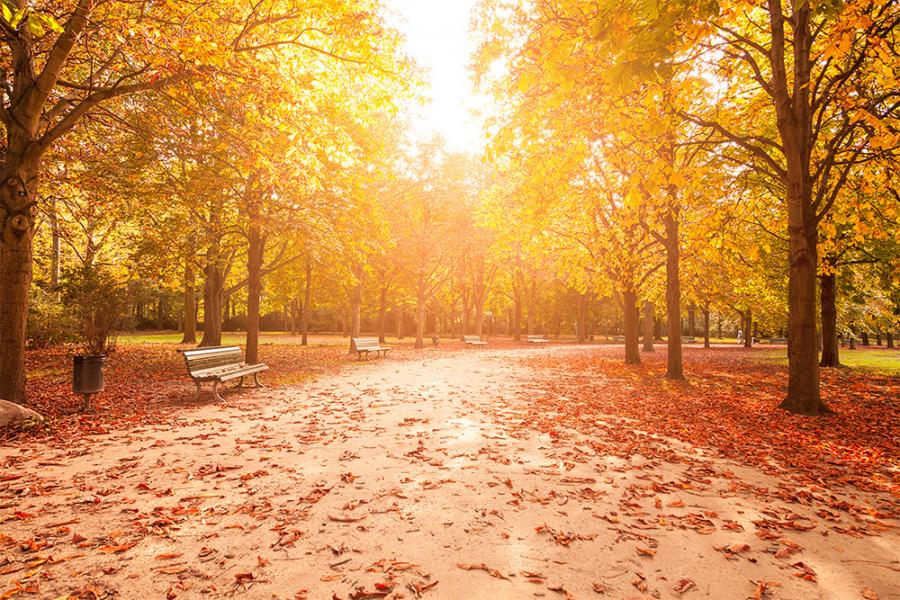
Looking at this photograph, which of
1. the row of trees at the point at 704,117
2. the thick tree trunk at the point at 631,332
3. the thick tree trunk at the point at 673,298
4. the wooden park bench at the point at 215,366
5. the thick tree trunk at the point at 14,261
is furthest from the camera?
the thick tree trunk at the point at 631,332

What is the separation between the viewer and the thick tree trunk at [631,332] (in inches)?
704

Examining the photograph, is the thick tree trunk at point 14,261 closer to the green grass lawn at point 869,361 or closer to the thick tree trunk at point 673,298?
the thick tree trunk at point 673,298

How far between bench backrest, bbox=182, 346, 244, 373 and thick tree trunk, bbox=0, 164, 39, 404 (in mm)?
2460

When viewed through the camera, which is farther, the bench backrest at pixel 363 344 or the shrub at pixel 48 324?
the bench backrest at pixel 363 344

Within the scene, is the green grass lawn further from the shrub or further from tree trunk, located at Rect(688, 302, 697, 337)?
the shrub

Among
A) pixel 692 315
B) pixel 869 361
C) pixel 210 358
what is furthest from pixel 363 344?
pixel 692 315

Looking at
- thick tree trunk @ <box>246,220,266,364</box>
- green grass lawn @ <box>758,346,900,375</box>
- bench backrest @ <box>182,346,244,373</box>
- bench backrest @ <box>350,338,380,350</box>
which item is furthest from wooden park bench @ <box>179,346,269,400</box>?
green grass lawn @ <box>758,346,900,375</box>

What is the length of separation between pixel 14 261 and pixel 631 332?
1853 centimetres

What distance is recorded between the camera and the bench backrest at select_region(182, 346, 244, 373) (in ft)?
29.2

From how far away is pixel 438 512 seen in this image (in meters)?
3.98

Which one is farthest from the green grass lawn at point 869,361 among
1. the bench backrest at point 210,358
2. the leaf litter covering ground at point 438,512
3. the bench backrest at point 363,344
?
the bench backrest at point 210,358

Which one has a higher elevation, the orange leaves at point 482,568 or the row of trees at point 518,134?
the row of trees at point 518,134

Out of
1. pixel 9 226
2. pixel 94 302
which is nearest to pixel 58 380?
pixel 94 302

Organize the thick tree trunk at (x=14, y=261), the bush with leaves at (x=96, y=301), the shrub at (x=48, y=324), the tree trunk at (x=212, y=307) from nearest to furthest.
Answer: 1. the thick tree trunk at (x=14, y=261)
2. the bush with leaves at (x=96, y=301)
3. the shrub at (x=48, y=324)
4. the tree trunk at (x=212, y=307)
